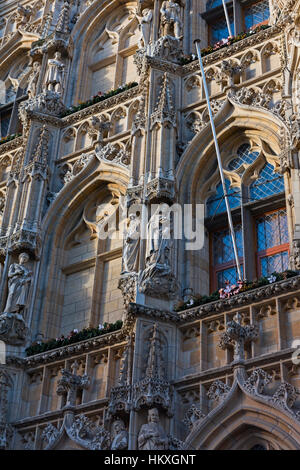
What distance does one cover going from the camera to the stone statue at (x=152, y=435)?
48.0 ft

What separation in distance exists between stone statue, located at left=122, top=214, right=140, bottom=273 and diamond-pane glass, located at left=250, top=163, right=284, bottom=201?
2590mm

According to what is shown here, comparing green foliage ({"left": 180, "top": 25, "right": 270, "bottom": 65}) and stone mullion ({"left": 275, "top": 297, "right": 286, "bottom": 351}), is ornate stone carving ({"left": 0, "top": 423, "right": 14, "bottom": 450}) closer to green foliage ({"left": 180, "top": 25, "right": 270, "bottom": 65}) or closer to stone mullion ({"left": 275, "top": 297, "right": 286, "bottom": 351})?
stone mullion ({"left": 275, "top": 297, "right": 286, "bottom": 351})

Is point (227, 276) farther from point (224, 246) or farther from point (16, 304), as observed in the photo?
point (16, 304)

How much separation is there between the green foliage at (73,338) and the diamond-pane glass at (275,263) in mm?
3122

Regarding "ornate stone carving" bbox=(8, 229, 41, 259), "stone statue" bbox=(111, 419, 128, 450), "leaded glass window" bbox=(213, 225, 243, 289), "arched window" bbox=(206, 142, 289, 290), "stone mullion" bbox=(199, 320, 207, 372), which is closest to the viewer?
"stone statue" bbox=(111, 419, 128, 450)

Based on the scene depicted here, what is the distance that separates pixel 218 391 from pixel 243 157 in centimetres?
624

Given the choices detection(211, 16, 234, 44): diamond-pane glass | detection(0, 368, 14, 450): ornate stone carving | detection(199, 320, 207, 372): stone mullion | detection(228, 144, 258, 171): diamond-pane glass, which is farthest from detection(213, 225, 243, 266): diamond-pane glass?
detection(211, 16, 234, 44): diamond-pane glass

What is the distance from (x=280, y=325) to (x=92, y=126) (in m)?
8.98

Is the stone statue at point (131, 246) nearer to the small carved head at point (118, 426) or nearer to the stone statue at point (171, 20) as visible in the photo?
the small carved head at point (118, 426)

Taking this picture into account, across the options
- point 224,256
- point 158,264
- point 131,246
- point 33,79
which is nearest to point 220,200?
point 224,256

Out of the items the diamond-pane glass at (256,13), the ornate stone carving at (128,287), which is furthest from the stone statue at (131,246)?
the diamond-pane glass at (256,13)

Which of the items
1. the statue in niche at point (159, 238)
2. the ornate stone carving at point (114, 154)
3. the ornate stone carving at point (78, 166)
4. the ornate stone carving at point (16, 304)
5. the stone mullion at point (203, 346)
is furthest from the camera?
the ornate stone carving at point (78, 166)

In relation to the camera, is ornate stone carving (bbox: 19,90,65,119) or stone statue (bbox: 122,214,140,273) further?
ornate stone carving (bbox: 19,90,65,119)

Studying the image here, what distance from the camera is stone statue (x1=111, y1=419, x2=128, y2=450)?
15086 mm
